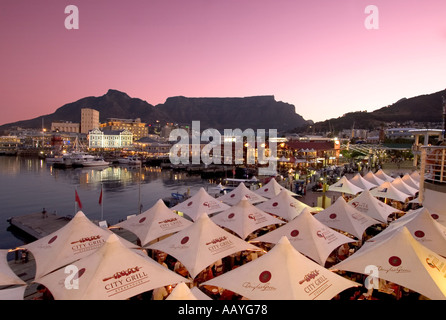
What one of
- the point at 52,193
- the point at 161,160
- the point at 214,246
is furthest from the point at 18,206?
the point at 161,160

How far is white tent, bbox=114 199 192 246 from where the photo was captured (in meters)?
11.6

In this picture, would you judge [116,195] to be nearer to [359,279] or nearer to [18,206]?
[18,206]

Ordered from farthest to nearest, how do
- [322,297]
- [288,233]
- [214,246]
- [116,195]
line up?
[116,195], [288,233], [214,246], [322,297]

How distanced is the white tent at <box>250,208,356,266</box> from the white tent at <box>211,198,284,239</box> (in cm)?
166

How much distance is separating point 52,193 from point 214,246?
41289 millimetres

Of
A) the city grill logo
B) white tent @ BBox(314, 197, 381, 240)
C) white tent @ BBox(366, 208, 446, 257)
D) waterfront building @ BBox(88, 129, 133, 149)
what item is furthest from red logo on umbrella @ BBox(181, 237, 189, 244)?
waterfront building @ BBox(88, 129, 133, 149)

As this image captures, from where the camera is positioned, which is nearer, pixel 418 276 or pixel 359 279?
pixel 418 276

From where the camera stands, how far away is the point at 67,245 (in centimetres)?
906

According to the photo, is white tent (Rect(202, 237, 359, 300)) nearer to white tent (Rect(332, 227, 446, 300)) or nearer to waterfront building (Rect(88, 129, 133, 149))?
white tent (Rect(332, 227, 446, 300))

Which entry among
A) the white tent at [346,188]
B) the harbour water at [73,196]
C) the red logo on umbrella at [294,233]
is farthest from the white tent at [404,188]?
the harbour water at [73,196]

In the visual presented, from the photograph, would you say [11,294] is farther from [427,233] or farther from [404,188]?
[404,188]
